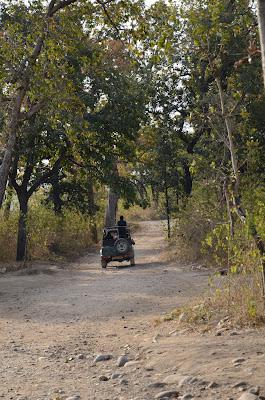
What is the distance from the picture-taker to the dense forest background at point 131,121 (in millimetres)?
8672

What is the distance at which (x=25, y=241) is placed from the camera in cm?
1909

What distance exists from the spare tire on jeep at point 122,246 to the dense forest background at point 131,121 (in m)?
1.86

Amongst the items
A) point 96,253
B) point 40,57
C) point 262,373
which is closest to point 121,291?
point 40,57

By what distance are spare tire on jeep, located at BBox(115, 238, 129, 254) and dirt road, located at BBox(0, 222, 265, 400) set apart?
15.9 ft

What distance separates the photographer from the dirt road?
16.6ft

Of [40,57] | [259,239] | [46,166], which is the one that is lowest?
[259,239]

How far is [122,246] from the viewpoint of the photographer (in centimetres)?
1786

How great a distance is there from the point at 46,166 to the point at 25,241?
131 inches

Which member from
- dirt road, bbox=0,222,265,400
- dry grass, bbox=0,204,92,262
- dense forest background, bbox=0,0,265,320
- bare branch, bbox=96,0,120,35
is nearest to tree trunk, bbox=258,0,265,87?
dense forest background, bbox=0,0,265,320

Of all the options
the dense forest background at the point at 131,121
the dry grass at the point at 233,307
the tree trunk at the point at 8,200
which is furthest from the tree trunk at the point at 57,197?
the dry grass at the point at 233,307

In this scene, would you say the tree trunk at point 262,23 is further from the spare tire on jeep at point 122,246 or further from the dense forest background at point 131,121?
the spare tire on jeep at point 122,246

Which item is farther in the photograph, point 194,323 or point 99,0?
point 99,0

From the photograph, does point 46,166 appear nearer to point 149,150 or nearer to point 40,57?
point 149,150

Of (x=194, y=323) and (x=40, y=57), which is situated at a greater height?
(x=40, y=57)
